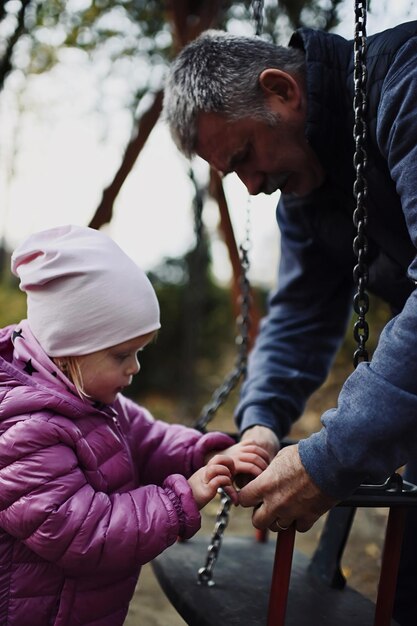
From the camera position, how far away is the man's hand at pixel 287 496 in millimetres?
1576

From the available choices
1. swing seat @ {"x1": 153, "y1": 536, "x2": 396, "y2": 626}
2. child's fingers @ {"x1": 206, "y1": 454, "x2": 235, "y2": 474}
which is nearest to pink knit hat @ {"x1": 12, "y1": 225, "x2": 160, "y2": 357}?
child's fingers @ {"x1": 206, "y1": 454, "x2": 235, "y2": 474}

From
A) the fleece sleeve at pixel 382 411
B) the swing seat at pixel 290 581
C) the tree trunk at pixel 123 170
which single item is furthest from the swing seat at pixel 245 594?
the tree trunk at pixel 123 170

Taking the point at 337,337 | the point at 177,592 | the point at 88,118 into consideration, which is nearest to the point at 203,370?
the point at 88,118

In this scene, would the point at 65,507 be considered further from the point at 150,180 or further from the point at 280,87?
the point at 150,180

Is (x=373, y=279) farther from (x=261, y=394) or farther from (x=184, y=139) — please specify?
(x=184, y=139)

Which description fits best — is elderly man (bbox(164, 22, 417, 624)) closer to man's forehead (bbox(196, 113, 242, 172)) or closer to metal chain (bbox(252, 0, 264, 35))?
man's forehead (bbox(196, 113, 242, 172))

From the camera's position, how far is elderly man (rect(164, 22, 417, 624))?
152 cm

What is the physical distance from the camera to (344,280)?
2.60 meters

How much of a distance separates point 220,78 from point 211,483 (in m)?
1.11

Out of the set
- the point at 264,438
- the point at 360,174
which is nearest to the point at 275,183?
the point at 360,174

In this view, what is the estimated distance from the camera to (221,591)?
210 cm

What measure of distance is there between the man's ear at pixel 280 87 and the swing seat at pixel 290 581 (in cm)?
108

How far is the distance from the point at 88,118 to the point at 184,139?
Answer: 586 cm

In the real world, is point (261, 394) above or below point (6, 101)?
below
